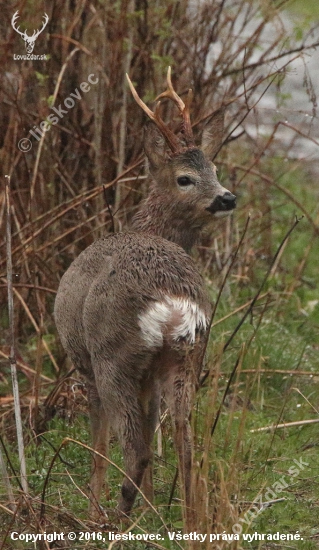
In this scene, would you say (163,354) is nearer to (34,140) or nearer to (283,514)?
(283,514)

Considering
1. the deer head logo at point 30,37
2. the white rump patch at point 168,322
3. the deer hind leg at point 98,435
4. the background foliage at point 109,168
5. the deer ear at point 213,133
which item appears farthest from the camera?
the deer head logo at point 30,37

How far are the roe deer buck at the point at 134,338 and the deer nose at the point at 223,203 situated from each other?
2.22ft

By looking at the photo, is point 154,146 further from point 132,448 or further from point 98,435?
point 132,448

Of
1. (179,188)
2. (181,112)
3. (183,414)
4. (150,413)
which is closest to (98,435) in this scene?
(150,413)

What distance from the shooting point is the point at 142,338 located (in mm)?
4391

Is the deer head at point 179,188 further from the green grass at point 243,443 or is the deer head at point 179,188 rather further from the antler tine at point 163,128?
the green grass at point 243,443

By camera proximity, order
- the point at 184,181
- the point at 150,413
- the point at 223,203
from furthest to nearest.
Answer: the point at 184,181, the point at 223,203, the point at 150,413

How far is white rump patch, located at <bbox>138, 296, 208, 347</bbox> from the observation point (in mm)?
4359

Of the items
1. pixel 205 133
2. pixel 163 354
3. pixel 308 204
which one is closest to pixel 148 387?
pixel 163 354

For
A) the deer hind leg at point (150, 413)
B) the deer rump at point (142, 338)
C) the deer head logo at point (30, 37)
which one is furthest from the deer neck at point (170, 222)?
the deer head logo at point (30, 37)

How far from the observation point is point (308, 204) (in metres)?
→ 10.1

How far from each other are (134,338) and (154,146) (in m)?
1.69

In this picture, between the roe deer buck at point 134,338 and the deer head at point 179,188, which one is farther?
the deer head at point 179,188

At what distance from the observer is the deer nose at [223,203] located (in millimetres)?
5598
